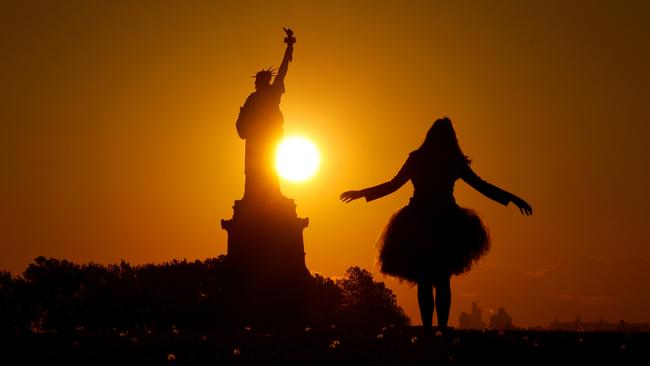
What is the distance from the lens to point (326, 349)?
412 inches

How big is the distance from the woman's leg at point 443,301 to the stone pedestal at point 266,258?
13.0 m

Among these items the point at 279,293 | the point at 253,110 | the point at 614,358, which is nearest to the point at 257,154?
the point at 253,110

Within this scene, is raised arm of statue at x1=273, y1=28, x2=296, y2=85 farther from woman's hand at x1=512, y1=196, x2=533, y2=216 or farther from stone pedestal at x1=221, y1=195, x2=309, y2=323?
woman's hand at x1=512, y1=196, x2=533, y2=216

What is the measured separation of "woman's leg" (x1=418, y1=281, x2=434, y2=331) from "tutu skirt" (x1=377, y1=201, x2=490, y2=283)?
129 millimetres

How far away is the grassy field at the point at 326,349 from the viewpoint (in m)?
9.48

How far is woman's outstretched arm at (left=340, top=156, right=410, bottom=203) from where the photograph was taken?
13109mm

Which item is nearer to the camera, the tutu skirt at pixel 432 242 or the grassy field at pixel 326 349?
the grassy field at pixel 326 349

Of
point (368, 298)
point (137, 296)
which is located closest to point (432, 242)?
point (137, 296)

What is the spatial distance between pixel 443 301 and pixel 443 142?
8.70ft

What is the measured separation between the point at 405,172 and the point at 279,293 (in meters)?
13.1

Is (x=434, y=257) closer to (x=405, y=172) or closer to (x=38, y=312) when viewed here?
(x=405, y=172)

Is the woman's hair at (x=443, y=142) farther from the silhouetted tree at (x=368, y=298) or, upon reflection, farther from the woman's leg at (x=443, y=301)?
the silhouetted tree at (x=368, y=298)

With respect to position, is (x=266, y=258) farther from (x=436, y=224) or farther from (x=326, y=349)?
(x=326, y=349)

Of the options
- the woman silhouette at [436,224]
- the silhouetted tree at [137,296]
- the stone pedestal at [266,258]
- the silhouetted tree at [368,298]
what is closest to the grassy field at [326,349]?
the woman silhouette at [436,224]
